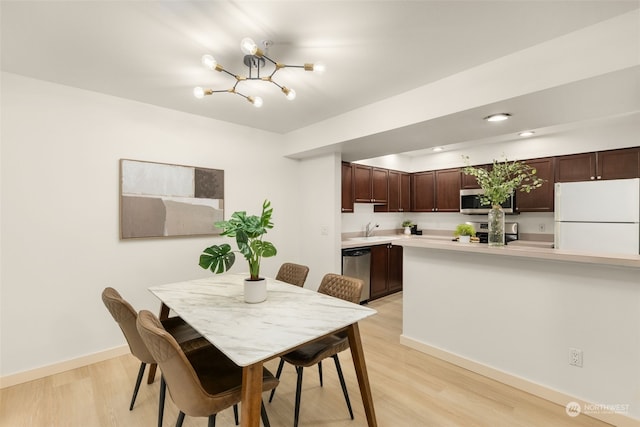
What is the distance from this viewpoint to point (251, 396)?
1.20 metres

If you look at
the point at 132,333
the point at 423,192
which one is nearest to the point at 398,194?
the point at 423,192

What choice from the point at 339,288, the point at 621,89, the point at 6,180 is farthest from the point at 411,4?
the point at 6,180

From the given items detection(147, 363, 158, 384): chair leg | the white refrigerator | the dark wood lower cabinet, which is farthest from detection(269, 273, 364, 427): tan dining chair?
the white refrigerator

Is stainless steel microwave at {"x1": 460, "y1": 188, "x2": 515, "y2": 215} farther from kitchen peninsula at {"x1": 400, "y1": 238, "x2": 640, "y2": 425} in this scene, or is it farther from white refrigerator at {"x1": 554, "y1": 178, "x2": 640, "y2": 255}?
kitchen peninsula at {"x1": 400, "y1": 238, "x2": 640, "y2": 425}

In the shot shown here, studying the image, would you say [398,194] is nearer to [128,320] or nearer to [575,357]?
[575,357]

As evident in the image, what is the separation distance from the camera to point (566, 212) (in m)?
3.52

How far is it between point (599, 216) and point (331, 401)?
11.9ft

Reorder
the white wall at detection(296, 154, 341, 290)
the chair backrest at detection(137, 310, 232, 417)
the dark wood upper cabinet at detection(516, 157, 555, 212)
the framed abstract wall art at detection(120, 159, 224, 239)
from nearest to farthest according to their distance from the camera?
the chair backrest at detection(137, 310, 232, 417)
the framed abstract wall art at detection(120, 159, 224, 239)
the white wall at detection(296, 154, 341, 290)
the dark wood upper cabinet at detection(516, 157, 555, 212)

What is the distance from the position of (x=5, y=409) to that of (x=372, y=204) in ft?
15.7

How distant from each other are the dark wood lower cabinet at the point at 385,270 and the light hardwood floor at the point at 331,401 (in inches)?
69.4

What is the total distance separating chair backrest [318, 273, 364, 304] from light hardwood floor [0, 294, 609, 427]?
29.5 inches

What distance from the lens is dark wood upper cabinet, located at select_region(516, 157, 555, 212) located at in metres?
4.04

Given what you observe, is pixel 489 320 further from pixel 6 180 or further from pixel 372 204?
pixel 6 180

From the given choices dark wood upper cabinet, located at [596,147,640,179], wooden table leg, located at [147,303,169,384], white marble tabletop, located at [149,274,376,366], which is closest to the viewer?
white marble tabletop, located at [149,274,376,366]
